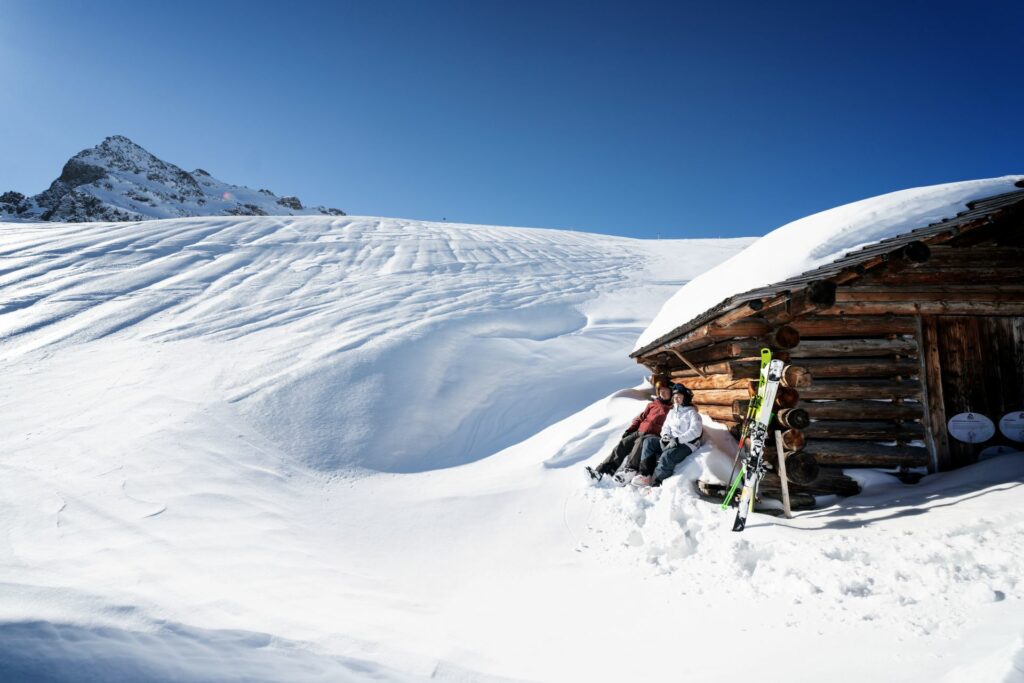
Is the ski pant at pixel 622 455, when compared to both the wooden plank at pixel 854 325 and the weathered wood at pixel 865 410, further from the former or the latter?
the wooden plank at pixel 854 325

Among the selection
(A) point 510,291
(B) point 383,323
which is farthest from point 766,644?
(A) point 510,291

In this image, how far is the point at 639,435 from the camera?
692 cm

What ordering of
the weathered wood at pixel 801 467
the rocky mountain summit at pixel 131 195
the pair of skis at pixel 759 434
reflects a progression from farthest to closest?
the rocky mountain summit at pixel 131 195
the weathered wood at pixel 801 467
the pair of skis at pixel 759 434

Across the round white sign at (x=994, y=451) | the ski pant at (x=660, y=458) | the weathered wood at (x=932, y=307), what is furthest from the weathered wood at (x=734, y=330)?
the round white sign at (x=994, y=451)

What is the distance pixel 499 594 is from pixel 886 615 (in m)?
2.83

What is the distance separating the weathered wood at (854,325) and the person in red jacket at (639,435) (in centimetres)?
183

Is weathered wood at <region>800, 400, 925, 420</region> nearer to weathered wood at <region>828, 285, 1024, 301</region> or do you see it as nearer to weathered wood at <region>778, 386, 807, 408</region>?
weathered wood at <region>778, 386, 807, 408</region>

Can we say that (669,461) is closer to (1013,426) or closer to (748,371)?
(748,371)

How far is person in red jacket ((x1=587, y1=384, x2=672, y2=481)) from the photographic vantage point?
22.4ft

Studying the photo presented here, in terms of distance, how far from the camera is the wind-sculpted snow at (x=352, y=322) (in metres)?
9.24

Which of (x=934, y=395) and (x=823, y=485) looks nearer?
(x=823, y=485)

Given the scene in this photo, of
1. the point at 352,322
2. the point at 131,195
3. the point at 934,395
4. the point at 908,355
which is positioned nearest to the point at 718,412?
A: the point at 908,355

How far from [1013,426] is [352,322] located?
39.9 ft

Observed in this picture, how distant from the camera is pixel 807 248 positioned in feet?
28.3
